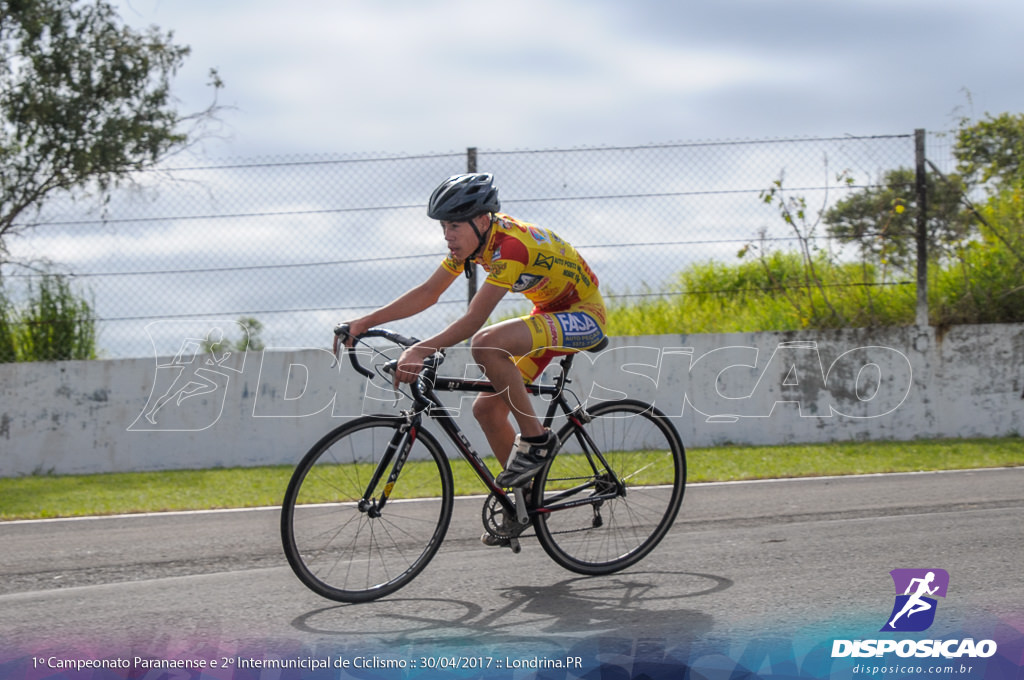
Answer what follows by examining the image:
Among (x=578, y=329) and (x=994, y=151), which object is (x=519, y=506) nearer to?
(x=578, y=329)

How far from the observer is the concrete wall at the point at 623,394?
1027cm

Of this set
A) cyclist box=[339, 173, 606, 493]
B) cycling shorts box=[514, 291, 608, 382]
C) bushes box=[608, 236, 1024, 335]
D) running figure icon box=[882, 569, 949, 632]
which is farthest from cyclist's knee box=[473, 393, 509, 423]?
bushes box=[608, 236, 1024, 335]

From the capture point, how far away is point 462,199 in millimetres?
4625

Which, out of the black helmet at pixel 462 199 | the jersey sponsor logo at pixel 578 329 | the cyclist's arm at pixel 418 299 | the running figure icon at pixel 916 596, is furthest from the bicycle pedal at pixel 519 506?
the running figure icon at pixel 916 596

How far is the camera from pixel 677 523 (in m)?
6.30

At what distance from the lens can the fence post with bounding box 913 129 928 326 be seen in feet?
35.6

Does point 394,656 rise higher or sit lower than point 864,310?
lower

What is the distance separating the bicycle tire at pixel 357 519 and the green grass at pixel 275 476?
3430mm

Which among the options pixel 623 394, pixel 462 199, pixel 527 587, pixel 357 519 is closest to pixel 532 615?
pixel 527 587

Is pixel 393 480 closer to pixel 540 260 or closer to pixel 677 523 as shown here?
pixel 540 260

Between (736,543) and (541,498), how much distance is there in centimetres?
132

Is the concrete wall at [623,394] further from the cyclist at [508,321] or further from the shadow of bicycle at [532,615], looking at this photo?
the shadow of bicycle at [532,615]

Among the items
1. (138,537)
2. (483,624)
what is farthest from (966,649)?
(138,537)

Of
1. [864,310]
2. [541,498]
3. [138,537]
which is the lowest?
[138,537]
